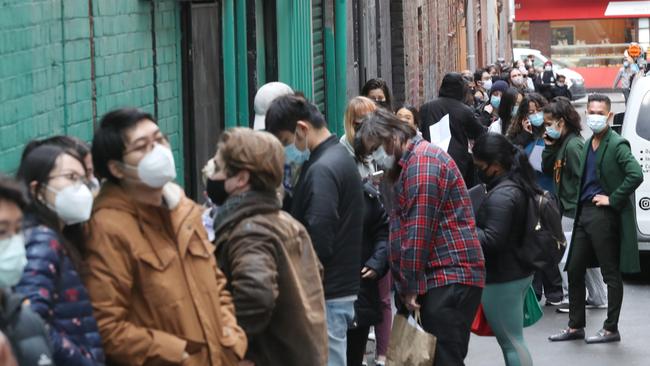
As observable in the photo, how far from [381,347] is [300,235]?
3805mm

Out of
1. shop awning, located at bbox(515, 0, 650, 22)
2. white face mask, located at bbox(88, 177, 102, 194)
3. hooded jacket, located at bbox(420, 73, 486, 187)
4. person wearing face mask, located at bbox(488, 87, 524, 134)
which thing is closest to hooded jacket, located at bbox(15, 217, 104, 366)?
white face mask, located at bbox(88, 177, 102, 194)

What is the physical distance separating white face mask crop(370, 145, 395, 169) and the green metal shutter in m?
8.11

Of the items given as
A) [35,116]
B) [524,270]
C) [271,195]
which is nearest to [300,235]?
[271,195]

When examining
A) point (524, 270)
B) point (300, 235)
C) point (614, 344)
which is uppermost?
point (300, 235)

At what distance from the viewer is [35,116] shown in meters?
7.27

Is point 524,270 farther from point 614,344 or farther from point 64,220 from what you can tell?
point 64,220

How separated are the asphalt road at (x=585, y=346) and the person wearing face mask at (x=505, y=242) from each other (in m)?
1.85

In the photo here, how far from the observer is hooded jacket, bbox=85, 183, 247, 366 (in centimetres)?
489

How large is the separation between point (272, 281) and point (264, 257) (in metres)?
0.09

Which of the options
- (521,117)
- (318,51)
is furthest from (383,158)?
(318,51)

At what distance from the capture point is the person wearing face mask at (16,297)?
4074 mm

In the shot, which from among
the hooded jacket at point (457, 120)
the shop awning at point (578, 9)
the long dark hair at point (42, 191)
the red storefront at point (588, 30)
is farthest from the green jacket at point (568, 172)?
the shop awning at point (578, 9)

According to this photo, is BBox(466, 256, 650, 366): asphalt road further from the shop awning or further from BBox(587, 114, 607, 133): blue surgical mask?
the shop awning

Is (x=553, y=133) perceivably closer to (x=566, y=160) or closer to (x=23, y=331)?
(x=566, y=160)
